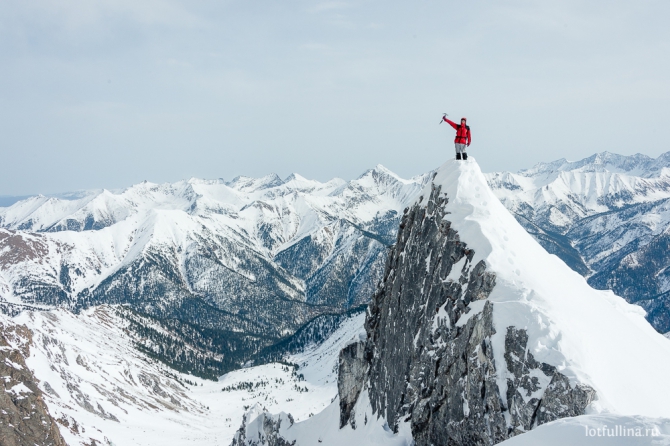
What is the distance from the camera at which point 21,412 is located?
7869 centimetres

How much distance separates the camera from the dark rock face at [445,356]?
26141 millimetres

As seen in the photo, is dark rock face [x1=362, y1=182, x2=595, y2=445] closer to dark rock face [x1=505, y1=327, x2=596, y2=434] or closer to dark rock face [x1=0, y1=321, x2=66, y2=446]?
dark rock face [x1=505, y1=327, x2=596, y2=434]

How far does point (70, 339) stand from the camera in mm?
178000

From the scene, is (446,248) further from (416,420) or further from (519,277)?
(416,420)

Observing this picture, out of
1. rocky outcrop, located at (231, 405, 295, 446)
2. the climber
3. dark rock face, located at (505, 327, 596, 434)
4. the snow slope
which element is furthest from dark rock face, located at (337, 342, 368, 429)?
the snow slope

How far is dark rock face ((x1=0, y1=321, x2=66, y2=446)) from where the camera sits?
74.5 m

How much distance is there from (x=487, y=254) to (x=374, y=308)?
25697 mm

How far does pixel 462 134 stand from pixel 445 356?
20.2 meters

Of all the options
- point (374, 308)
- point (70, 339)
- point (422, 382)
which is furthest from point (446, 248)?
point (70, 339)

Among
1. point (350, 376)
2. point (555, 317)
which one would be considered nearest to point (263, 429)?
point (350, 376)

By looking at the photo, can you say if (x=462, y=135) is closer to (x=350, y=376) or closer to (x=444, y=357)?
(x=444, y=357)

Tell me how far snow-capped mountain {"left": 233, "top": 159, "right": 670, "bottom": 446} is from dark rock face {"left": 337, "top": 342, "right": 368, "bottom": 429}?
3011 mm

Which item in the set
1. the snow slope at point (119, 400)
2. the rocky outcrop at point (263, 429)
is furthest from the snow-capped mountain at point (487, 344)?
the snow slope at point (119, 400)

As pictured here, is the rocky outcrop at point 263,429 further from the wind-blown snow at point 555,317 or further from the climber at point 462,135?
the climber at point 462,135
